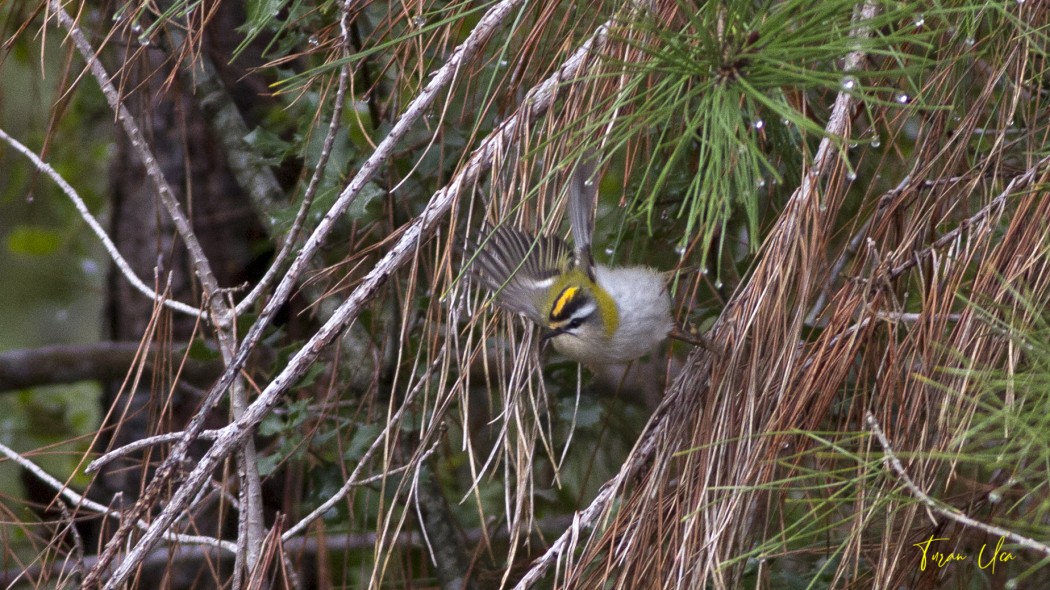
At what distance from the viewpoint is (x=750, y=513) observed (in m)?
1.55

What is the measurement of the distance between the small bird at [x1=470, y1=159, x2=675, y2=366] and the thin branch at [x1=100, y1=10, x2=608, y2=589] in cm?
23

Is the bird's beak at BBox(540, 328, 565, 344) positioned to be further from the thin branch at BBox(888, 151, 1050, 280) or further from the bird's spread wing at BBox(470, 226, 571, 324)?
the thin branch at BBox(888, 151, 1050, 280)

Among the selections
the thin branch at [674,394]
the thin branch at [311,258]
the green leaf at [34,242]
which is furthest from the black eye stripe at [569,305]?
the green leaf at [34,242]

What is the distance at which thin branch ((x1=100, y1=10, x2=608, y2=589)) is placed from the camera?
1347 millimetres

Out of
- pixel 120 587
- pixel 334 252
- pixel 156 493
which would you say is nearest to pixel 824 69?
pixel 156 493

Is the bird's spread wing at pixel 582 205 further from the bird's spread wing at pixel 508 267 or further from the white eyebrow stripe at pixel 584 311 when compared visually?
the white eyebrow stripe at pixel 584 311

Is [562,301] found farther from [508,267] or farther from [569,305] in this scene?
[508,267]

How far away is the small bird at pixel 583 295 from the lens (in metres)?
1.91

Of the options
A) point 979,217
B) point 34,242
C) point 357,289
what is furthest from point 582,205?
point 34,242

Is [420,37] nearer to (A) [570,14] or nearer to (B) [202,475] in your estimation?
(A) [570,14]

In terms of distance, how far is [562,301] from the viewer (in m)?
2.14

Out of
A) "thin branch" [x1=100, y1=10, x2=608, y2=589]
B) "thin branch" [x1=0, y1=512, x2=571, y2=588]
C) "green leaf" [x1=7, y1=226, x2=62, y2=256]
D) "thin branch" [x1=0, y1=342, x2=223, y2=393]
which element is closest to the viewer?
"thin branch" [x1=100, y1=10, x2=608, y2=589]

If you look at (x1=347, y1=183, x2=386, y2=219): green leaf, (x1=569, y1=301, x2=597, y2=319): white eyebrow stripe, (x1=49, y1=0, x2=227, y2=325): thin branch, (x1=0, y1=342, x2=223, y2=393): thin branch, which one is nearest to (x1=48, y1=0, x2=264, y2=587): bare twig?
(x1=49, y1=0, x2=227, y2=325): thin branch

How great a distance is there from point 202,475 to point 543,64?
3.26 feet
